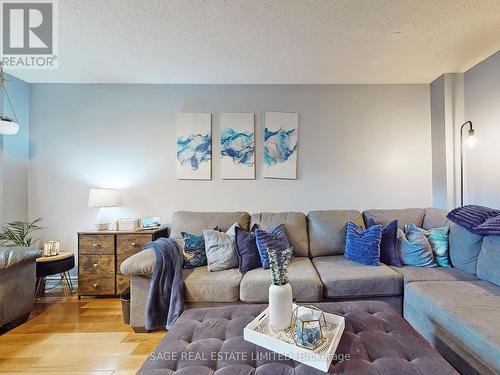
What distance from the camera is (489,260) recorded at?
1933 millimetres

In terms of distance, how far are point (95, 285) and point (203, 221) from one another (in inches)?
52.2

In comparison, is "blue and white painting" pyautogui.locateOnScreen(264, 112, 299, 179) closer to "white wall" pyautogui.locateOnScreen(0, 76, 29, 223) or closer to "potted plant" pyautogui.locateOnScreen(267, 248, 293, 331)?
"potted plant" pyautogui.locateOnScreen(267, 248, 293, 331)

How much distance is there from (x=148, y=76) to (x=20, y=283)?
239cm

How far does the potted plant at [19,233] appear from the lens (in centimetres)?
269

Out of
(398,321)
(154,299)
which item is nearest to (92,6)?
(154,299)

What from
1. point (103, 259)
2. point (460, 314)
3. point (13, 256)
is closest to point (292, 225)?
point (460, 314)

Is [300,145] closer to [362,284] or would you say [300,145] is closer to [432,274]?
[362,284]

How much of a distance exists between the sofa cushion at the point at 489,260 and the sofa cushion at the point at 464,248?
0.05 m

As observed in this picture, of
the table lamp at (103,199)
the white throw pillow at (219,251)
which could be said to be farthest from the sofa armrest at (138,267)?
the table lamp at (103,199)

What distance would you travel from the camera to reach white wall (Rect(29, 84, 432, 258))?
3162mm

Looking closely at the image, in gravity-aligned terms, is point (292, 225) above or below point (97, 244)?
above

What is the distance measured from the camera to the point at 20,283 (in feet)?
7.22

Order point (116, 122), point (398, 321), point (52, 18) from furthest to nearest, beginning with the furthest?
point (116, 122) < point (52, 18) < point (398, 321)

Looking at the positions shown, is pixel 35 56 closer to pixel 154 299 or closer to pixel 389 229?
pixel 154 299
